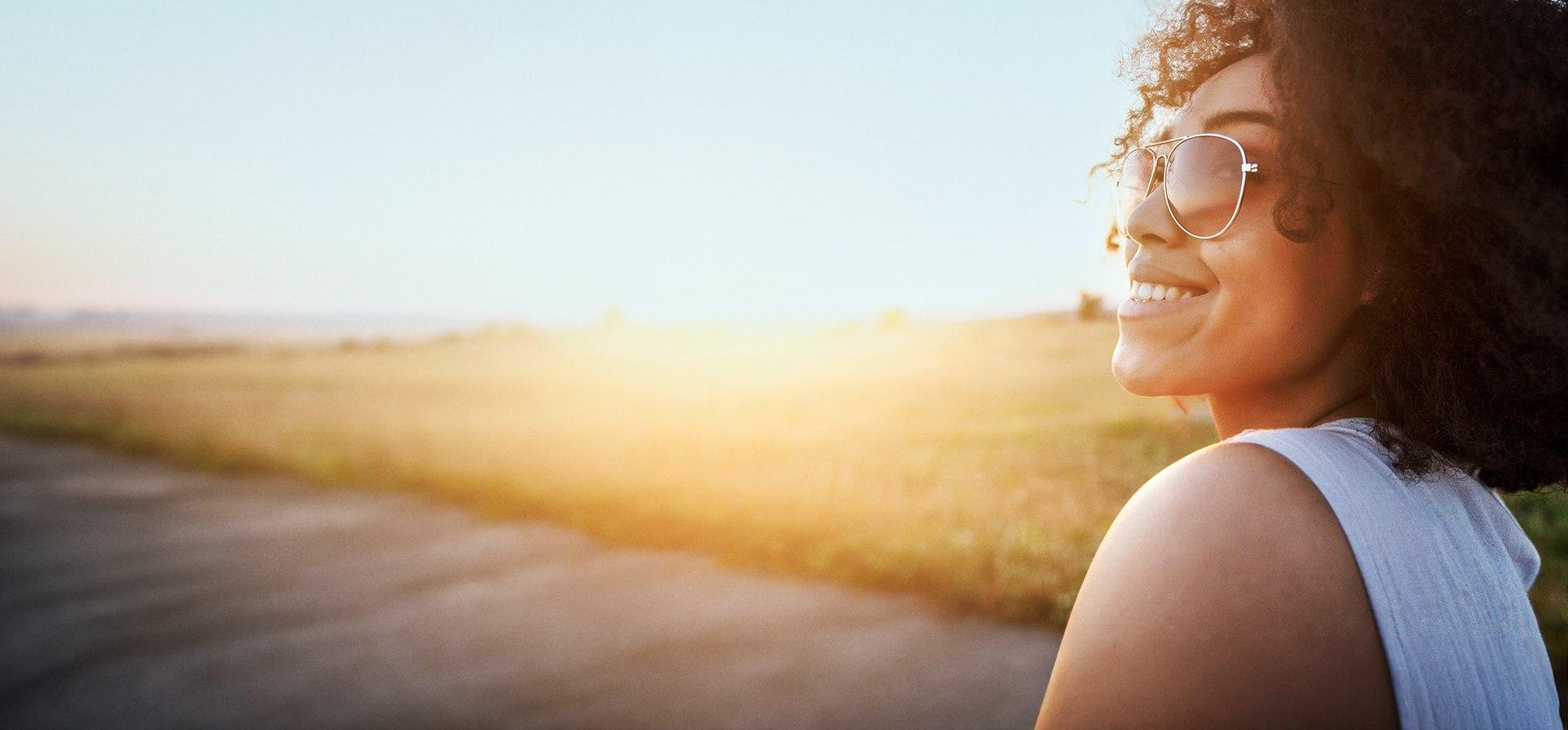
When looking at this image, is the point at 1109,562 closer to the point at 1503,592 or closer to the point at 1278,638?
the point at 1278,638

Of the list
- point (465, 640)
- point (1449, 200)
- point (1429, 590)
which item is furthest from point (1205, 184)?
point (465, 640)

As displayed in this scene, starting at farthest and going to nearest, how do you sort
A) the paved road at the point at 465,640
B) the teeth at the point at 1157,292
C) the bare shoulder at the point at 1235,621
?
the paved road at the point at 465,640 → the teeth at the point at 1157,292 → the bare shoulder at the point at 1235,621

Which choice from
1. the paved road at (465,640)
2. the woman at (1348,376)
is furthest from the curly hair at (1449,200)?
the paved road at (465,640)

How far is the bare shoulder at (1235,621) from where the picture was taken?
92 cm

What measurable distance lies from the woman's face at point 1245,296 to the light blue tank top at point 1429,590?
15 cm

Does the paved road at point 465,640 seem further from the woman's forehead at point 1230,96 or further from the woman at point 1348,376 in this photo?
the woman's forehead at point 1230,96

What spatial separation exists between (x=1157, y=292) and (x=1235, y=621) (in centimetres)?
61

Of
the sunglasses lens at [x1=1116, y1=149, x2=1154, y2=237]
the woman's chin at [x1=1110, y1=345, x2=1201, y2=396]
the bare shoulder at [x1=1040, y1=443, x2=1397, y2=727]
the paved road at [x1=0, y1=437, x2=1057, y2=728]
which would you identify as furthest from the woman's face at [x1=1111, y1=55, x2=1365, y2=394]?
the paved road at [x1=0, y1=437, x2=1057, y2=728]

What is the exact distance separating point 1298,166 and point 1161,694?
751 millimetres

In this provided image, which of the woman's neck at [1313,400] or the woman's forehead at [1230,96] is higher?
the woman's forehead at [1230,96]

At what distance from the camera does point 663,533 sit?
6.46 meters

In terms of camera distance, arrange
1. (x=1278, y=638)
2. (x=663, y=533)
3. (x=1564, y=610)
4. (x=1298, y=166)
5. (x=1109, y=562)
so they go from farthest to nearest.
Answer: (x=663, y=533) → (x=1564, y=610) → (x=1298, y=166) → (x=1109, y=562) → (x=1278, y=638)

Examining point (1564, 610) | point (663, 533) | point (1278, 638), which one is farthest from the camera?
point (663, 533)

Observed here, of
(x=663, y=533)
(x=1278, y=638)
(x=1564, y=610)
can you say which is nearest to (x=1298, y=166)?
(x=1278, y=638)
